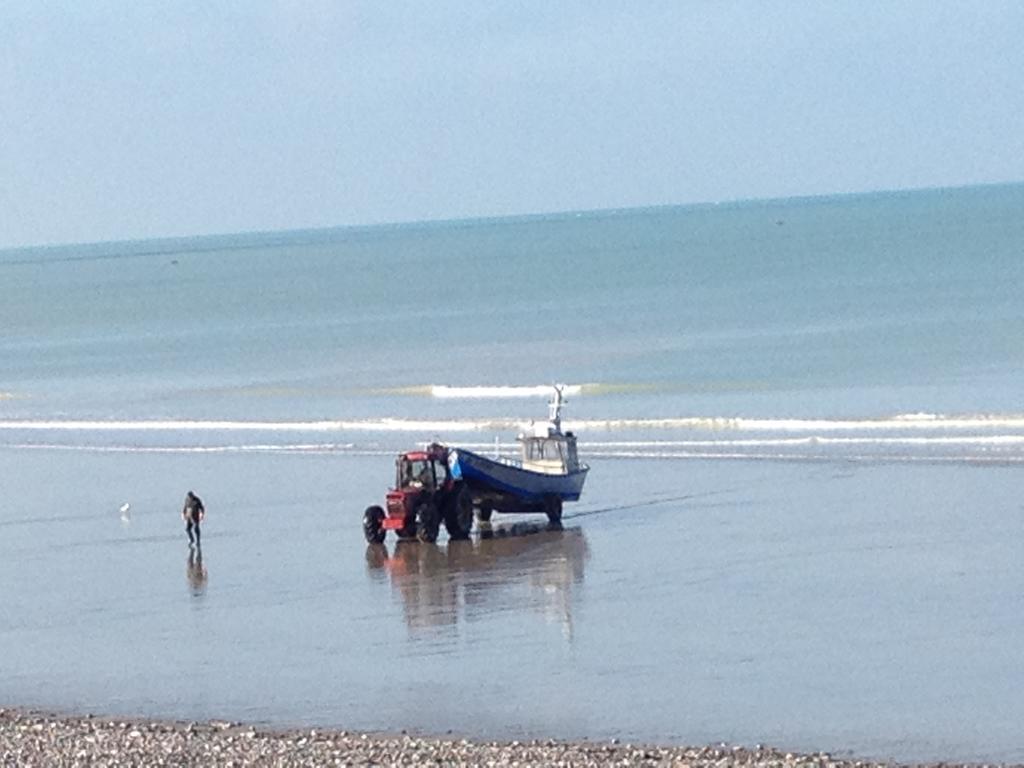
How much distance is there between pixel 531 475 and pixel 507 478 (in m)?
0.49

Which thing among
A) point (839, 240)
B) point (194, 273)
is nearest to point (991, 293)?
point (839, 240)

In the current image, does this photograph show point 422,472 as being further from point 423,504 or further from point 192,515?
point 192,515

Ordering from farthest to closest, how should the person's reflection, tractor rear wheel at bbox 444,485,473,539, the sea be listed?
tractor rear wheel at bbox 444,485,473,539, the person's reflection, the sea

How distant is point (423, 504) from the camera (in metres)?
27.3

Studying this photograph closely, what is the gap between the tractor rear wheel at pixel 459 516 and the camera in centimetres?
2764

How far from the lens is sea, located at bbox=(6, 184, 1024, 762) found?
17500 millimetres

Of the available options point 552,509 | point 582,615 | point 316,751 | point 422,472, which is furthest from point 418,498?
point 316,751

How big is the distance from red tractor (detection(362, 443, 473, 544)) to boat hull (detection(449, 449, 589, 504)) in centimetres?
22

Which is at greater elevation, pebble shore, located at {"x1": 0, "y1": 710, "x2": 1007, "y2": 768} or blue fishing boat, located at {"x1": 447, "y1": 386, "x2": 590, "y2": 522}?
blue fishing boat, located at {"x1": 447, "y1": 386, "x2": 590, "y2": 522}

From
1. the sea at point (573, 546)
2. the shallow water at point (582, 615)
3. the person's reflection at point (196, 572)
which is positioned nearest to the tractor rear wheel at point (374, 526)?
the sea at point (573, 546)

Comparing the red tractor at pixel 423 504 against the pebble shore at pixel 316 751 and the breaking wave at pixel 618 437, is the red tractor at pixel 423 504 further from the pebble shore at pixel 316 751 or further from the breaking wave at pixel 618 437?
the pebble shore at pixel 316 751

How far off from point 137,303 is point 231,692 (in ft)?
A: 347

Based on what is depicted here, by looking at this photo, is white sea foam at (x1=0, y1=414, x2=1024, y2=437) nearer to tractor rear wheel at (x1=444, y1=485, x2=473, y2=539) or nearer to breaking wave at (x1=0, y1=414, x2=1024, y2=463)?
breaking wave at (x1=0, y1=414, x2=1024, y2=463)

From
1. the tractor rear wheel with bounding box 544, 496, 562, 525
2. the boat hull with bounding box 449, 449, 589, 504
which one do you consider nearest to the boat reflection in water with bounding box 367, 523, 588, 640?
the tractor rear wheel with bounding box 544, 496, 562, 525
